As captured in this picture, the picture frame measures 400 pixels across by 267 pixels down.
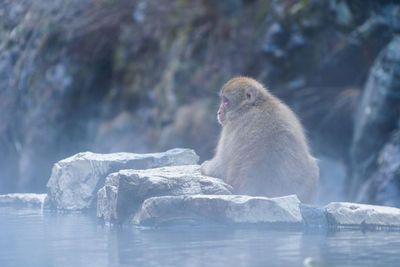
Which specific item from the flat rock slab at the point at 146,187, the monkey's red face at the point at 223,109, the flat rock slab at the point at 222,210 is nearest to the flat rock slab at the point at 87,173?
the monkey's red face at the point at 223,109

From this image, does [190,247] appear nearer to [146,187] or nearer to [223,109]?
[146,187]

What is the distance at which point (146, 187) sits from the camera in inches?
172

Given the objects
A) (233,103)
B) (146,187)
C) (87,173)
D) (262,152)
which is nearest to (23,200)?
(87,173)

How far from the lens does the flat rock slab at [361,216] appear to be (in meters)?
4.04

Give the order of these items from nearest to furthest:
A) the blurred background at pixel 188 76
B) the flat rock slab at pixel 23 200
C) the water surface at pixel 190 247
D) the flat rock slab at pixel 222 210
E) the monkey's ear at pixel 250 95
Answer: the water surface at pixel 190 247, the flat rock slab at pixel 222 210, the monkey's ear at pixel 250 95, the flat rock slab at pixel 23 200, the blurred background at pixel 188 76

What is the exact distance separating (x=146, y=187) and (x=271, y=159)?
0.93 meters

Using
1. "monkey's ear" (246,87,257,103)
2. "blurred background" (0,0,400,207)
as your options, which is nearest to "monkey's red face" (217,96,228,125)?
Answer: "monkey's ear" (246,87,257,103)

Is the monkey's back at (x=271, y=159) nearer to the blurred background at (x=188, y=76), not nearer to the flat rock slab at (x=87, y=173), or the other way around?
Answer: the flat rock slab at (x=87, y=173)

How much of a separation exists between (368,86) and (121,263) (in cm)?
649

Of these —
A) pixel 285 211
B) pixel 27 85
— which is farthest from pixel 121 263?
pixel 27 85

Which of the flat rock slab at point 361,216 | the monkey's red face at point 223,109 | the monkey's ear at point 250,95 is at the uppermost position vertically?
the monkey's ear at point 250,95

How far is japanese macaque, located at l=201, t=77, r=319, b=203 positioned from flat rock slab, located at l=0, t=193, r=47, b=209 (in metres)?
2.01

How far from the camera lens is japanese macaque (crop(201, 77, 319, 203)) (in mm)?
4457

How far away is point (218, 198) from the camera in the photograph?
4.02 m
